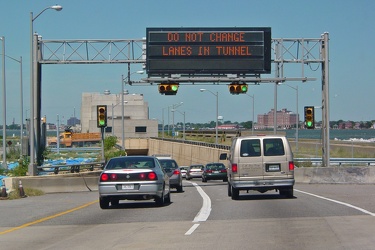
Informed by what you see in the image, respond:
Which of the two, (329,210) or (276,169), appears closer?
(329,210)

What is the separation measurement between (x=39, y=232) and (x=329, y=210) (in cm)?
801

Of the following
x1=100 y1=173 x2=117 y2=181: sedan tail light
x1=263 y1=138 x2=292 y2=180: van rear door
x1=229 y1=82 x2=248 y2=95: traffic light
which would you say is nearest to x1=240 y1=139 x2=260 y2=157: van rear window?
x1=263 y1=138 x2=292 y2=180: van rear door

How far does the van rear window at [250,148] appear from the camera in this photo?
23.3m

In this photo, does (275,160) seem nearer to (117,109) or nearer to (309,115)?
(309,115)

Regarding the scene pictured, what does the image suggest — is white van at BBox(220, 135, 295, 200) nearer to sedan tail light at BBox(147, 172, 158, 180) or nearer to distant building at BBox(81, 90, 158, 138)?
sedan tail light at BBox(147, 172, 158, 180)

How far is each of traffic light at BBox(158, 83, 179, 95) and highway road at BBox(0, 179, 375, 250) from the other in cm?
1459

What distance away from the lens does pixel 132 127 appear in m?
126

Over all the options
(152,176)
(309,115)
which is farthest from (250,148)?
(309,115)

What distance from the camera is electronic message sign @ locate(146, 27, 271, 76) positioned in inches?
1438

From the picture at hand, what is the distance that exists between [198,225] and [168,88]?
2224 cm

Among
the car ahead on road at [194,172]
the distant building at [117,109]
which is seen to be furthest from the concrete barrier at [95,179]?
the distant building at [117,109]

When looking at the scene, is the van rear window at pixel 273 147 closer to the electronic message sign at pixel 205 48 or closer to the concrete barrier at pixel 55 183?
the concrete barrier at pixel 55 183

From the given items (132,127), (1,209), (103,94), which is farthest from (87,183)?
(103,94)

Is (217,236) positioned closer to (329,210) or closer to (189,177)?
(329,210)
